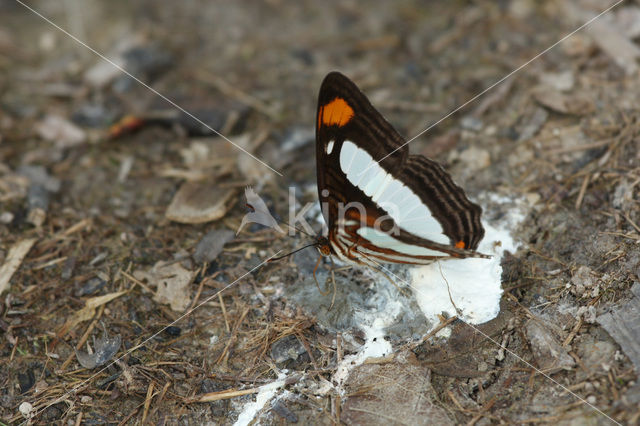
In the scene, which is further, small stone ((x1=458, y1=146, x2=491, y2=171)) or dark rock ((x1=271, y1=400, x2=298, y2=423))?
small stone ((x1=458, y1=146, x2=491, y2=171))

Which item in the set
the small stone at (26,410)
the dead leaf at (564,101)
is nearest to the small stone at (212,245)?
the small stone at (26,410)

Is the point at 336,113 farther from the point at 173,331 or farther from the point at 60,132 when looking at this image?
the point at 60,132

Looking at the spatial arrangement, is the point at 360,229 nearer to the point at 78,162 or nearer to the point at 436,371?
the point at 436,371

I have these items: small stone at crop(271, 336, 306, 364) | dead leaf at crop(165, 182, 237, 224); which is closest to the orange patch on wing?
dead leaf at crop(165, 182, 237, 224)

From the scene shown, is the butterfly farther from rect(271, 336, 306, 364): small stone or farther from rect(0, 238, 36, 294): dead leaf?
rect(0, 238, 36, 294): dead leaf

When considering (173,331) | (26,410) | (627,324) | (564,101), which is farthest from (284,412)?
(564,101)

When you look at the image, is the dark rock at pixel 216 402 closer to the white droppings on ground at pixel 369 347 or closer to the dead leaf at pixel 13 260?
the white droppings on ground at pixel 369 347
